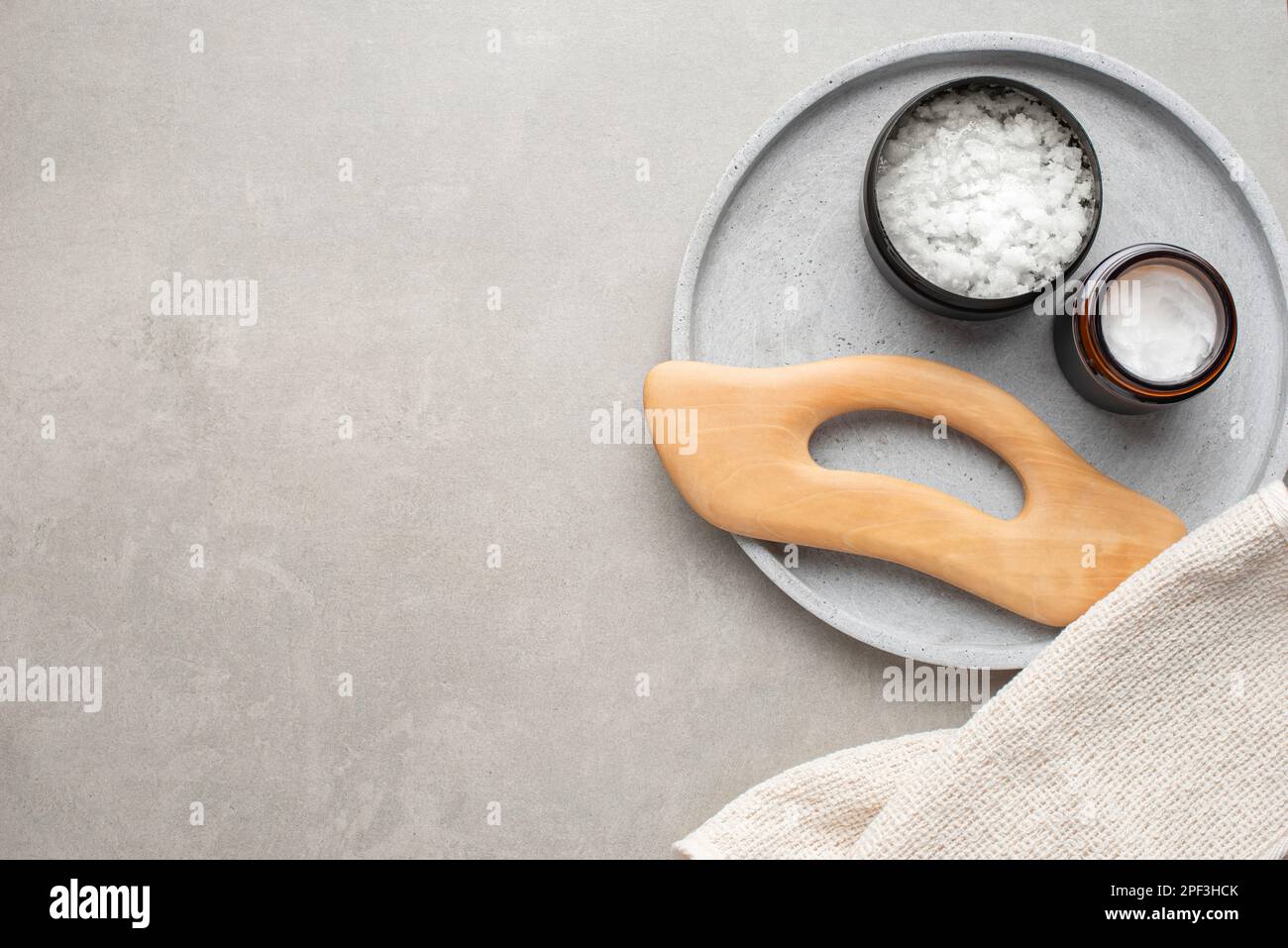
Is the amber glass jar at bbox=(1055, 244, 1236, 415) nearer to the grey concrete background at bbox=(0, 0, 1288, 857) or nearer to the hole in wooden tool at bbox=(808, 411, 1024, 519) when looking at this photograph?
the hole in wooden tool at bbox=(808, 411, 1024, 519)

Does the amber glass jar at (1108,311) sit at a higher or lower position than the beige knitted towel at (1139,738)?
higher

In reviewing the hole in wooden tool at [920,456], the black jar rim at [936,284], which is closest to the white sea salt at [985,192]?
the black jar rim at [936,284]

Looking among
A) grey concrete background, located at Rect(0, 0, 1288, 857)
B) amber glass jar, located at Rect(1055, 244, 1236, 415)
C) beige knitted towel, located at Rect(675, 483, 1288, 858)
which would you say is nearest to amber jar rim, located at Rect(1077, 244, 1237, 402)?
amber glass jar, located at Rect(1055, 244, 1236, 415)

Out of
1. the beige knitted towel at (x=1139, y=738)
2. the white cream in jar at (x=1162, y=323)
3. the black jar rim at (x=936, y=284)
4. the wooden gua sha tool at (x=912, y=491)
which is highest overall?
the black jar rim at (x=936, y=284)

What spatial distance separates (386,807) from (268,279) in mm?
513

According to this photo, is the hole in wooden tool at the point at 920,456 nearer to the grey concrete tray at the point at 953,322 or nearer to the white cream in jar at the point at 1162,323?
the grey concrete tray at the point at 953,322

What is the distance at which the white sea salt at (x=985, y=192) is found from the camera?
698 millimetres

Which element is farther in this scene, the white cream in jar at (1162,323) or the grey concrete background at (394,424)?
the grey concrete background at (394,424)

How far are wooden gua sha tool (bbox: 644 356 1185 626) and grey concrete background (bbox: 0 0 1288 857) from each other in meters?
0.08

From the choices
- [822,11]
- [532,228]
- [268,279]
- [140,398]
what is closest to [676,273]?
[532,228]

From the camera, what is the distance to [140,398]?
0.85m

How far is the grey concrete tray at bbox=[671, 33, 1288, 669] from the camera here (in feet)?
2.51

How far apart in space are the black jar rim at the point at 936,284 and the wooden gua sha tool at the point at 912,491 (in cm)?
8
